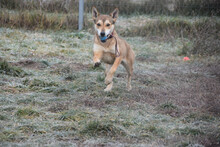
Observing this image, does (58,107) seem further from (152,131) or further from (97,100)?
(152,131)

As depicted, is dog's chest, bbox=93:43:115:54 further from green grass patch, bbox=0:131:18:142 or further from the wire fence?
the wire fence

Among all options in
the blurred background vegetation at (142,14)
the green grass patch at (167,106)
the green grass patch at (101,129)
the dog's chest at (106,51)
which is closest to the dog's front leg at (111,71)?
the dog's chest at (106,51)

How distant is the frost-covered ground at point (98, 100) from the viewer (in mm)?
4258

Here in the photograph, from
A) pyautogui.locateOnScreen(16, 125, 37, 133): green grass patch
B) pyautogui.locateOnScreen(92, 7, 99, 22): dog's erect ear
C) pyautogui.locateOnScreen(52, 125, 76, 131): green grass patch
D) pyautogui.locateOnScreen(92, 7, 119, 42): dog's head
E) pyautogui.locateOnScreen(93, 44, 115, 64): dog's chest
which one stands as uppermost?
pyautogui.locateOnScreen(92, 7, 99, 22): dog's erect ear

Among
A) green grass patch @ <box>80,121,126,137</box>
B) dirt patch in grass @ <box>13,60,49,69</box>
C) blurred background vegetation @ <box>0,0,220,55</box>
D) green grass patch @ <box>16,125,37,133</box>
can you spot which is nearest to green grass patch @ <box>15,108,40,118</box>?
green grass patch @ <box>16,125,37,133</box>

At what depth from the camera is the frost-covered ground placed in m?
4.26

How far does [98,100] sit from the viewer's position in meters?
5.86

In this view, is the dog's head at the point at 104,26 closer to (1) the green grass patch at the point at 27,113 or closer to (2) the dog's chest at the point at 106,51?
(2) the dog's chest at the point at 106,51

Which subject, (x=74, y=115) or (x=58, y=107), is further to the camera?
(x=58, y=107)

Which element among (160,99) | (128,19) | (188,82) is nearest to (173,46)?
(128,19)

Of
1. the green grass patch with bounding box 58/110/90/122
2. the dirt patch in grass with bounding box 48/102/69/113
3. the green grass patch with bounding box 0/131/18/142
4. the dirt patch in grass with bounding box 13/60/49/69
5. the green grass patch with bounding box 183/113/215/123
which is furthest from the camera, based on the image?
the dirt patch in grass with bounding box 13/60/49/69

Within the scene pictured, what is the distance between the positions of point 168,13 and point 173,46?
10.5 feet

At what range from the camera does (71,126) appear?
4.45 meters

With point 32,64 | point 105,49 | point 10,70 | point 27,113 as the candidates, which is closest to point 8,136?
point 27,113
